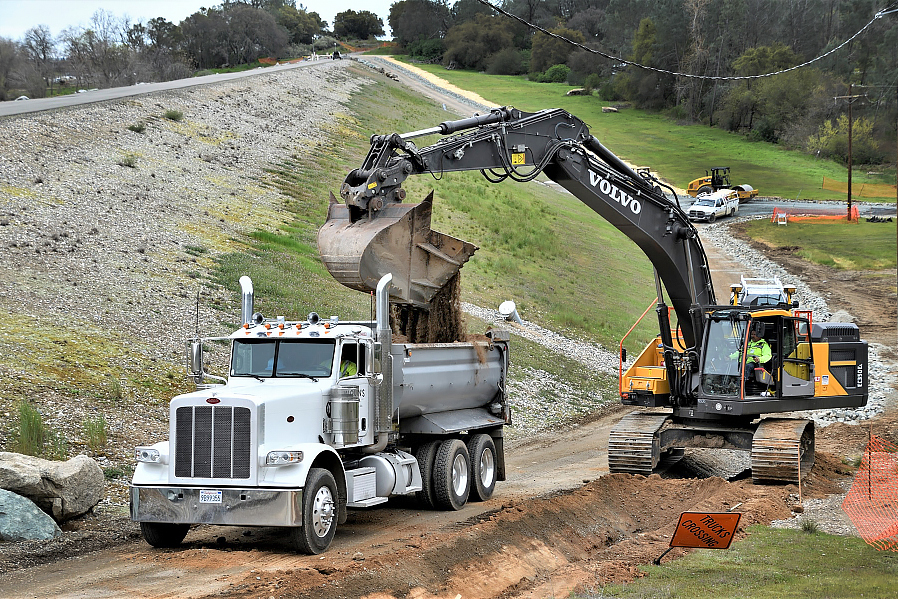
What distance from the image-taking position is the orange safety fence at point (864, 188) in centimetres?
6919

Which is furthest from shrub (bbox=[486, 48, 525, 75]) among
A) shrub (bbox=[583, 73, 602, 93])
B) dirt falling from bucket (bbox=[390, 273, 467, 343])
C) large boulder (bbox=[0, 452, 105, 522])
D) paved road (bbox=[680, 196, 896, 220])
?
large boulder (bbox=[0, 452, 105, 522])

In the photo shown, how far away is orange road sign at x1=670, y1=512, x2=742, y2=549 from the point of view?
10.2 metres

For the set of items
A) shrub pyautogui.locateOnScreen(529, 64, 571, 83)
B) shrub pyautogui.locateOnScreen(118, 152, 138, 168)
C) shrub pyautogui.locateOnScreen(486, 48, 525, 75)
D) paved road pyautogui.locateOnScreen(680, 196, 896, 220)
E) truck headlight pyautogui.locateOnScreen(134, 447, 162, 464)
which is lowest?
truck headlight pyautogui.locateOnScreen(134, 447, 162, 464)

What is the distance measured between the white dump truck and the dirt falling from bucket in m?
0.56

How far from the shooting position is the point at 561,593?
34.6 ft

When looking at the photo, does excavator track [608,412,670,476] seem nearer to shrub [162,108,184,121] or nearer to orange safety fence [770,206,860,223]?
shrub [162,108,184,121]

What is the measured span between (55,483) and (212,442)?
8.77 feet

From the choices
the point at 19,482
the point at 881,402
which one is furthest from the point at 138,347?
the point at 881,402

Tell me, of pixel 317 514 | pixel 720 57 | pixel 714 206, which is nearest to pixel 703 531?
pixel 317 514

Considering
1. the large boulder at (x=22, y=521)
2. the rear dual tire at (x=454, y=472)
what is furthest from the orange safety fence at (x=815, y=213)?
the large boulder at (x=22, y=521)

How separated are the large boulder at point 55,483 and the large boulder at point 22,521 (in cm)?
16

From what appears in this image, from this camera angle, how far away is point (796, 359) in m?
16.7

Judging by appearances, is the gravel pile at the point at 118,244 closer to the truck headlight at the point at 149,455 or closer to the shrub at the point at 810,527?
the truck headlight at the point at 149,455

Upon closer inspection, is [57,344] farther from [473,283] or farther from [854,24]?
[854,24]
